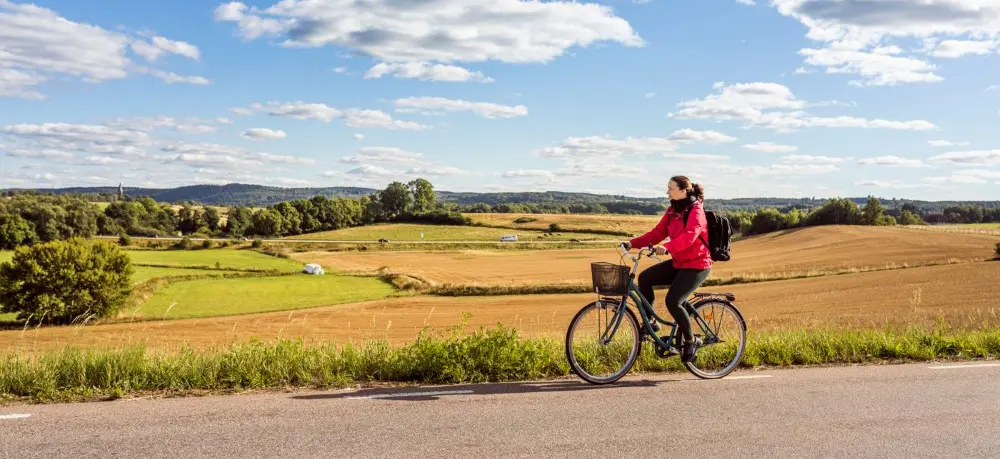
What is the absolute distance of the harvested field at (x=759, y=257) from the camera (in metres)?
59.2

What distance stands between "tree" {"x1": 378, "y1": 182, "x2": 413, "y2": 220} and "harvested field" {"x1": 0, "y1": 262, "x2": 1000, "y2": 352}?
322 ft

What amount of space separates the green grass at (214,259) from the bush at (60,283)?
22.9 meters

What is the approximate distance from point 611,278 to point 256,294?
5203 cm

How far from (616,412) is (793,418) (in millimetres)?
1525

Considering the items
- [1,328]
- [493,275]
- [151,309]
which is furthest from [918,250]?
[1,328]

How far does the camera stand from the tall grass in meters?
6.93

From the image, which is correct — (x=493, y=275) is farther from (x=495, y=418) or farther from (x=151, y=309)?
(x=495, y=418)

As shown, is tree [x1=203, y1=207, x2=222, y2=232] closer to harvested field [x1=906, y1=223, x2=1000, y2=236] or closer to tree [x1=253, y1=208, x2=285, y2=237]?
tree [x1=253, y1=208, x2=285, y2=237]

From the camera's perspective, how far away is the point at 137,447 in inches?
205

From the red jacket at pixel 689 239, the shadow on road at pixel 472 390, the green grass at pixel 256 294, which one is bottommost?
the green grass at pixel 256 294

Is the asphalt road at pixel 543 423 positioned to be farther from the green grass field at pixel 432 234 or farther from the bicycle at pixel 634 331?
the green grass field at pixel 432 234

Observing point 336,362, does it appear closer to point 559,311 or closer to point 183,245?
point 559,311

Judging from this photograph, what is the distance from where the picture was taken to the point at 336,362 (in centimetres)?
780

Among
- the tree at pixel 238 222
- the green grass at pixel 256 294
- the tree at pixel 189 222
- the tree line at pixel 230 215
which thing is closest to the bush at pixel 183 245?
the tree line at pixel 230 215
